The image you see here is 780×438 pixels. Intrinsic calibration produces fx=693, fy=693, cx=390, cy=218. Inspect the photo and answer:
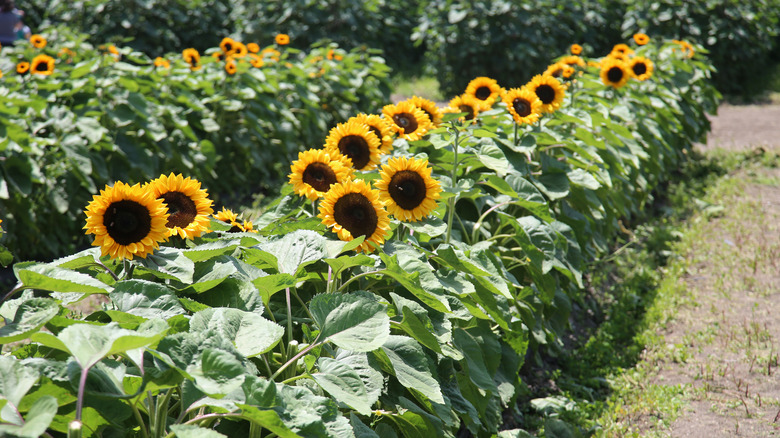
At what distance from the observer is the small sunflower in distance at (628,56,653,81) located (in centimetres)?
478

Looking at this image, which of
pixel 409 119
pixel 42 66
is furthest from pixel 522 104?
pixel 42 66

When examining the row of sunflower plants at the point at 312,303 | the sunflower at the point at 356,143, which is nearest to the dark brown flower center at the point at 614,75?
the row of sunflower plants at the point at 312,303

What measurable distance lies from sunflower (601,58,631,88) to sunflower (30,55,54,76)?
12.0ft

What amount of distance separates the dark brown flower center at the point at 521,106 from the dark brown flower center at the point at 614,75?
5.63 ft

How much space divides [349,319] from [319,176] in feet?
2.51

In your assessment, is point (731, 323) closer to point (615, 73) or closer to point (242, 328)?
point (615, 73)

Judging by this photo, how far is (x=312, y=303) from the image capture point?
60.3 inches

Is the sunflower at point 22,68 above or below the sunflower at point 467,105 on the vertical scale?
above

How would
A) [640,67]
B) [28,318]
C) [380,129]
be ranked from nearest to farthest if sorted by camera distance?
1. [28,318]
2. [380,129]
3. [640,67]

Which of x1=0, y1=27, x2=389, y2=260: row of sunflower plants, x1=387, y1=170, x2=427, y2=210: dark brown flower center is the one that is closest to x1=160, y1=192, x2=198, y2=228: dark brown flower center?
x1=387, y1=170, x2=427, y2=210: dark brown flower center

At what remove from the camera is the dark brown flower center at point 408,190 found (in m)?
2.08

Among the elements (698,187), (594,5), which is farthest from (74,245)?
(594,5)

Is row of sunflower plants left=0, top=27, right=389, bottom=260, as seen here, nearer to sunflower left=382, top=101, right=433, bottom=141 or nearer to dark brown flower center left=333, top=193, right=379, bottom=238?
sunflower left=382, top=101, right=433, bottom=141

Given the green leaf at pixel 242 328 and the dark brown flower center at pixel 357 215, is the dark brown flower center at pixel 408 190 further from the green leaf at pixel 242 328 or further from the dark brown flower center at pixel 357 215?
the green leaf at pixel 242 328
